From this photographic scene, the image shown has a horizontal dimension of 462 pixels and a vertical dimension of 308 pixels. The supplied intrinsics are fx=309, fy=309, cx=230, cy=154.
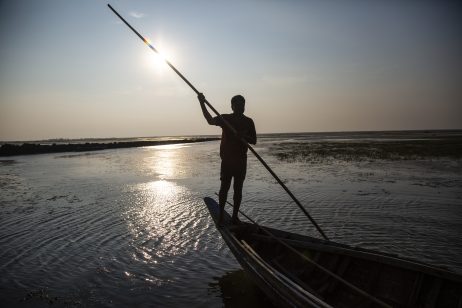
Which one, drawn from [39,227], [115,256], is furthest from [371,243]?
[39,227]

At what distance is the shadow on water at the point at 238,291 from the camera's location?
5.11 meters

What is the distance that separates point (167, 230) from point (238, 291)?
3.90 m

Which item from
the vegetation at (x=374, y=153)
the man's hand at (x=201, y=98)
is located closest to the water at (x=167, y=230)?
the man's hand at (x=201, y=98)

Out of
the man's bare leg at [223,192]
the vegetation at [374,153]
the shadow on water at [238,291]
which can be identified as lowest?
the shadow on water at [238,291]

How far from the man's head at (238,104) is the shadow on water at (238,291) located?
317 centimetres

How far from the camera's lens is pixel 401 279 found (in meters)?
4.27

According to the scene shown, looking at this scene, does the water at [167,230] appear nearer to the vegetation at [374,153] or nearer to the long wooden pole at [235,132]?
the long wooden pole at [235,132]

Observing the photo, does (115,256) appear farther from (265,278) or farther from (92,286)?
(265,278)

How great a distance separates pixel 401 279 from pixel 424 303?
383 millimetres

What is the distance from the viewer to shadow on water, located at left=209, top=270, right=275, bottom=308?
5109 millimetres

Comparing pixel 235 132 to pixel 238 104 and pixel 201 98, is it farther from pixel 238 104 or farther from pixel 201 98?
pixel 201 98

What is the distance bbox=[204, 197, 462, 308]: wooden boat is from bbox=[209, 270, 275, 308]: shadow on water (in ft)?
1.91

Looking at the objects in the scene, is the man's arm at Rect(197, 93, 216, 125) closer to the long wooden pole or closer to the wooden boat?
the long wooden pole

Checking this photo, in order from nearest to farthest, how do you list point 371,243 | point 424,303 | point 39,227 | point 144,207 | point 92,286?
point 424,303 → point 92,286 → point 371,243 → point 39,227 → point 144,207
